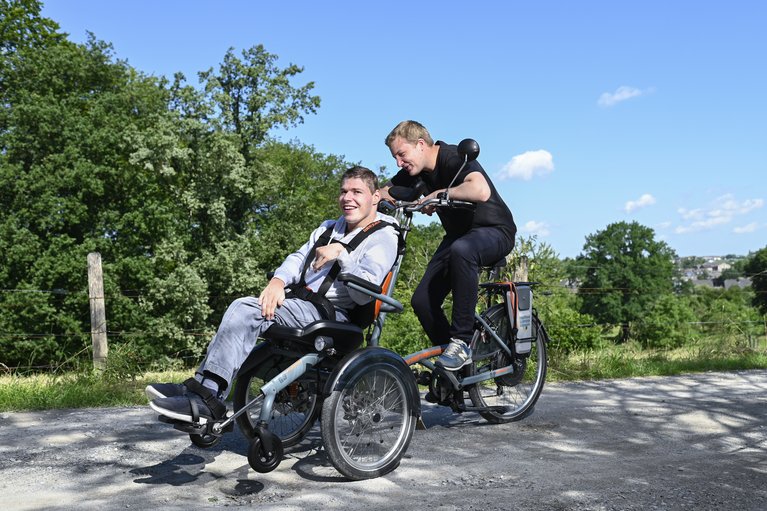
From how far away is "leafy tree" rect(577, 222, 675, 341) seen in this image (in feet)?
163

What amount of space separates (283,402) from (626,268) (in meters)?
53.8

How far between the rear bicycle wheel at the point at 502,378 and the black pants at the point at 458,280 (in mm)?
307

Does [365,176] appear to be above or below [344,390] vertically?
above

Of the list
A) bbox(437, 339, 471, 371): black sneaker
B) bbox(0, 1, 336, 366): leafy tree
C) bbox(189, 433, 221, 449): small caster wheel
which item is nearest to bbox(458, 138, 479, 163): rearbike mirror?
bbox(437, 339, 471, 371): black sneaker

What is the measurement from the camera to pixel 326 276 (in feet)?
13.5

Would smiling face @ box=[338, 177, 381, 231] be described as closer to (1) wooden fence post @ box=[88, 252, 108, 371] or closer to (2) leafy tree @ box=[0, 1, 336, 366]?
(1) wooden fence post @ box=[88, 252, 108, 371]

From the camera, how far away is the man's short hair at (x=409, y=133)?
4.98m

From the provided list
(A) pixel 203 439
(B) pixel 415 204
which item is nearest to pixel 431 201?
(B) pixel 415 204

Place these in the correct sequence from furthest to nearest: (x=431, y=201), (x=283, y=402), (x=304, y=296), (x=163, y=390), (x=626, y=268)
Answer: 1. (x=626, y=268)
2. (x=431, y=201)
3. (x=283, y=402)
4. (x=304, y=296)
5. (x=163, y=390)

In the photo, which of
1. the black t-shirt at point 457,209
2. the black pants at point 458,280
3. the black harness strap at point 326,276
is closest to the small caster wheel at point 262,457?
the black harness strap at point 326,276

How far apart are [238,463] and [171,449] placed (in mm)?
559

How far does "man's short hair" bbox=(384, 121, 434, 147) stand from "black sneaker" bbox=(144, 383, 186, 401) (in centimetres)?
221

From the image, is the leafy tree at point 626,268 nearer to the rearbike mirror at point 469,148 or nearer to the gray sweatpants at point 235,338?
the rearbike mirror at point 469,148

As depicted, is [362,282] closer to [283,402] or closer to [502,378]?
[283,402]
